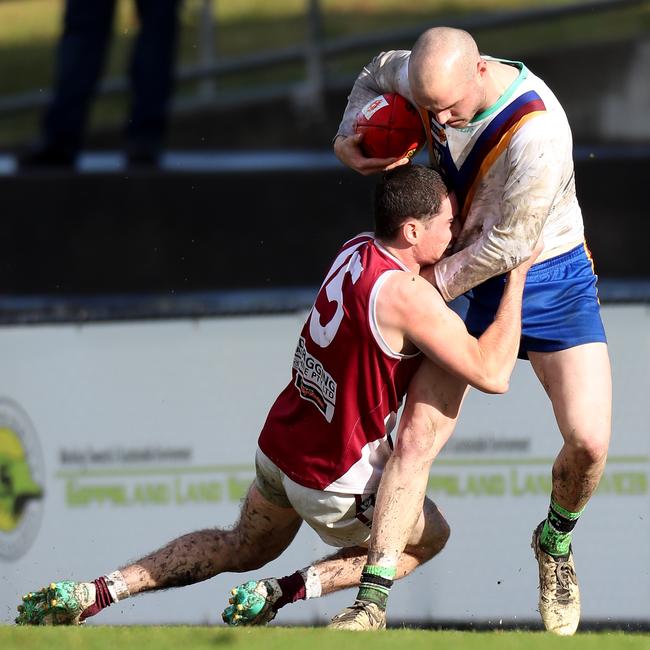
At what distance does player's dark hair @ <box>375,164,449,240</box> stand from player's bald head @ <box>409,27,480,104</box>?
301 millimetres

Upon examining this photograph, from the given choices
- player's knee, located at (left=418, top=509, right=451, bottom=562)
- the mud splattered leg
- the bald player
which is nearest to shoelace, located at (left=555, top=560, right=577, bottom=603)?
the bald player

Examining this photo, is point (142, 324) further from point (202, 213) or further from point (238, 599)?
point (238, 599)

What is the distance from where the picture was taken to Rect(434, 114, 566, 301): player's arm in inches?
163

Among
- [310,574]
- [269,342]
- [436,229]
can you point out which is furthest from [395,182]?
[269,342]

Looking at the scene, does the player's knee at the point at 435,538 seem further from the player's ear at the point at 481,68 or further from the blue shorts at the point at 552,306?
the player's ear at the point at 481,68

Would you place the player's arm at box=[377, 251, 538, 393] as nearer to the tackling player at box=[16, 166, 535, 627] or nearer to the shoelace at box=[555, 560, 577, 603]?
the tackling player at box=[16, 166, 535, 627]

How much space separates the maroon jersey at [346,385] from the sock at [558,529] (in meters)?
0.71

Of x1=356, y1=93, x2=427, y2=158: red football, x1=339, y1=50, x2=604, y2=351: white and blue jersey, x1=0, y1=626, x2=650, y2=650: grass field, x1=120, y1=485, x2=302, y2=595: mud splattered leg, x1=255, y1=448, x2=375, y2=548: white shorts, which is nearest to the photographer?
x1=0, y1=626, x2=650, y2=650: grass field

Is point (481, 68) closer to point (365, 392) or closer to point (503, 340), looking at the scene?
point (503, 340)

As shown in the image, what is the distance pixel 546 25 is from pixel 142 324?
5106 millimetres

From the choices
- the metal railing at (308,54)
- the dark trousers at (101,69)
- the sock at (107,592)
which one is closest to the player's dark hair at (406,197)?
the sock at (107,592)

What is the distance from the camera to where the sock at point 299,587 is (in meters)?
4.69

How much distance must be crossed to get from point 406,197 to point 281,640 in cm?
148

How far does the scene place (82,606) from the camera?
4.60 m
